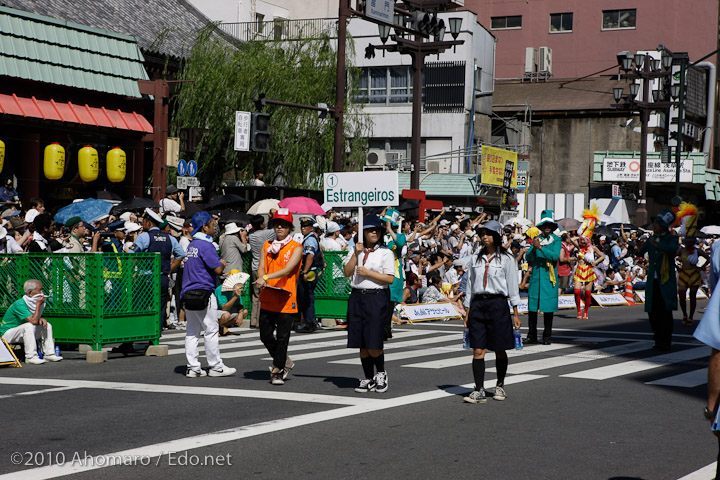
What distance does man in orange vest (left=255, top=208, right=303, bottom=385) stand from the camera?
34.5ft

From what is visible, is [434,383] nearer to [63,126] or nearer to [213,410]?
[213,410]

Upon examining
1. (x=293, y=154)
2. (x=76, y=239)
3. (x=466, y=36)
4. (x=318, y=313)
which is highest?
(x=466, y=36)

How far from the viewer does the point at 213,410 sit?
886cm

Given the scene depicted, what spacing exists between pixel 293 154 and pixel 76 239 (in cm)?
1871

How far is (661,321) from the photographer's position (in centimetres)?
1450

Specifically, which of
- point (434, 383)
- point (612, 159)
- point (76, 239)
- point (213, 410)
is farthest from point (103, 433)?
point (612, 159)

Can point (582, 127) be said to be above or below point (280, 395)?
above

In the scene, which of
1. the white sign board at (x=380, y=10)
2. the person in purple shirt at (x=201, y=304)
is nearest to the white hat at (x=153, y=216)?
the person in purple shirt at (x=201, y=304)

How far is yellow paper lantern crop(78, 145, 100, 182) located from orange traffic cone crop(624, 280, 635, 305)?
1551 cm

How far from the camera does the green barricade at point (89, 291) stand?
509 inches

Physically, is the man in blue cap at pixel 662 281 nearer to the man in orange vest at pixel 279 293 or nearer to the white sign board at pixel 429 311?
the white sign board at pixel 429 311

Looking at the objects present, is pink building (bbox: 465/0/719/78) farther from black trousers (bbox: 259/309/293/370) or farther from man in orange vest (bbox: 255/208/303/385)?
black trousers (bbox: 259/309/293/370)

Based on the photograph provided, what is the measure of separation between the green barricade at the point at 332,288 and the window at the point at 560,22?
46.6 meters

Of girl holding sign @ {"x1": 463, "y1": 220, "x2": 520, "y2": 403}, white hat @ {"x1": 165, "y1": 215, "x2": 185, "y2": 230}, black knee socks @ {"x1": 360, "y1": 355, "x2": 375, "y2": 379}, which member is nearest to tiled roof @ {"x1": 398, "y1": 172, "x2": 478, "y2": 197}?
white hat @ {"x1": 165, "y1": 215, "x2": 185, "y2": 230}
